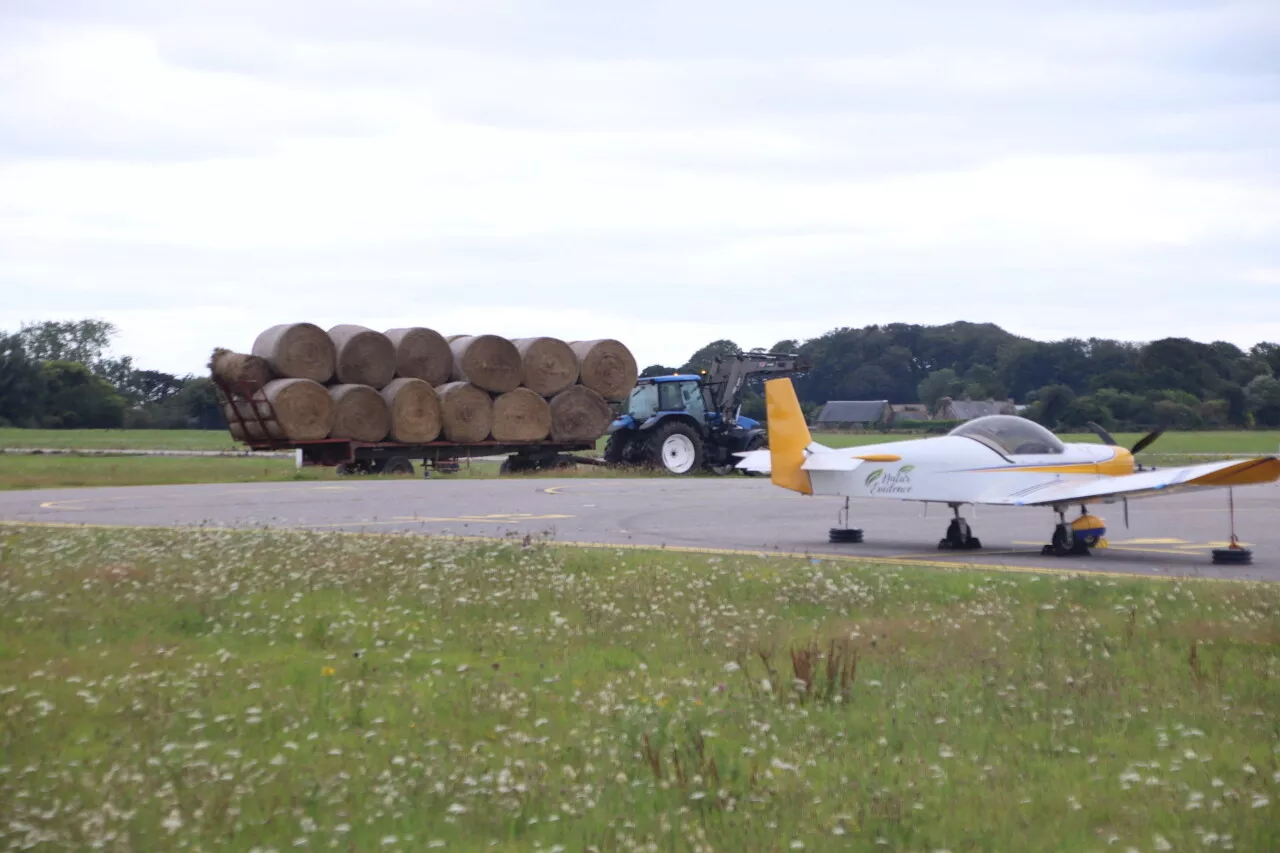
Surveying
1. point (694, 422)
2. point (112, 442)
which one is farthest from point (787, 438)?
point (112, 442)

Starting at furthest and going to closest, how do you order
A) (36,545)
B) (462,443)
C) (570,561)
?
(462,443)
(36,545)
(570,561)

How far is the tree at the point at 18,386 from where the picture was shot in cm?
7419

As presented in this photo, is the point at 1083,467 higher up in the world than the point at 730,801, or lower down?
higher up

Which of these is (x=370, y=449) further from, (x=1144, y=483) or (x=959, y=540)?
(x=1144, y=483)

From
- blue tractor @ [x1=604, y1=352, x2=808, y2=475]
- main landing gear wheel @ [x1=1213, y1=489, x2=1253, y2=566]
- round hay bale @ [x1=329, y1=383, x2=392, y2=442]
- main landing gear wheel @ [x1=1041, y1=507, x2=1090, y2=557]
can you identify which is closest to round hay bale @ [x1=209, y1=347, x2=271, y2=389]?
round hay bale @ [x1=329, y1=383, x2=392, y2=442]

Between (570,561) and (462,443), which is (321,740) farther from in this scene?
(462,443)

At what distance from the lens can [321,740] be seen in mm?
5695

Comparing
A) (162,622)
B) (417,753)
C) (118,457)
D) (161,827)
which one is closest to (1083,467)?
(162,622)

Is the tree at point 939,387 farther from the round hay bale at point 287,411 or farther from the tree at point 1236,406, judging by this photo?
the round hay bale at point 287,411

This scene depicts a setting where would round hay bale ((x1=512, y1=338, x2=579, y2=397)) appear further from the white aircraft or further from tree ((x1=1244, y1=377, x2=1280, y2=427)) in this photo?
Answer: tree ((x1=1244, y1=377, x2=1280, y2=427))

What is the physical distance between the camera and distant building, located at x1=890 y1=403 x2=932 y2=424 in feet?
270

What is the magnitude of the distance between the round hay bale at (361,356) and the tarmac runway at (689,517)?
3278 mm

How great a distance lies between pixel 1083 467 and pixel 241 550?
26.5 feet

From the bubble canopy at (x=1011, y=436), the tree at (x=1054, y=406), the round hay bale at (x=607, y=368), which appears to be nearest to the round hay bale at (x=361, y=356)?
the round hay bale at (x=607, y=368)
